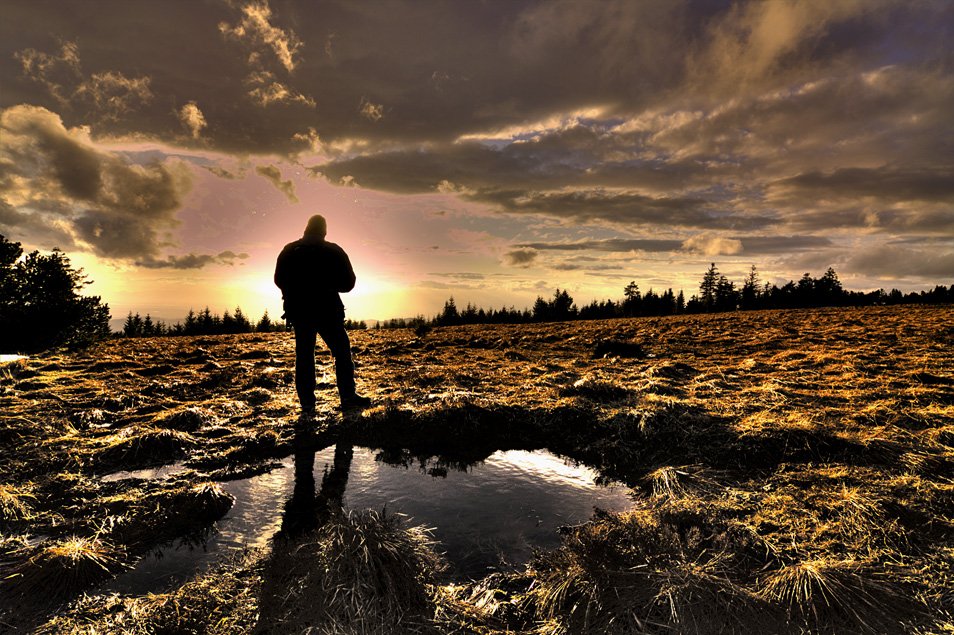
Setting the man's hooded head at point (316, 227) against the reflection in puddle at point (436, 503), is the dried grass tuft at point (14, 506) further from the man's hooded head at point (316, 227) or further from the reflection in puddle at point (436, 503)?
the man's hooded head at point (316, 227)

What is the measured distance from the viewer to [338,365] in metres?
6.62

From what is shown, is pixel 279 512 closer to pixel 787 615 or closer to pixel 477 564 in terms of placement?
pixel 477 564

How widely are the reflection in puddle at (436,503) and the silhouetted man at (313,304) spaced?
178cm

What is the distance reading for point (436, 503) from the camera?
364 cm

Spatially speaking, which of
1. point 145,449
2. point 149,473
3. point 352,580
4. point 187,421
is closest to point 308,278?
point 187,421

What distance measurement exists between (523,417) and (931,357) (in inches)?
393

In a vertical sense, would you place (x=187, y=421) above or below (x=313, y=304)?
Result: below

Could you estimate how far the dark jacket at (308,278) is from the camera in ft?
21.0

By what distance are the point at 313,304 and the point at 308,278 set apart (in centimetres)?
41

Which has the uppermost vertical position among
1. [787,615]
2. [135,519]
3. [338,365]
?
[338,365]

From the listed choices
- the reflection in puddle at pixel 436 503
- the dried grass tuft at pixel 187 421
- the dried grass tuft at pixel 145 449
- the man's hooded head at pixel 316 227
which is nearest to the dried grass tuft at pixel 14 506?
the dried grass tuft at pixel 145 449

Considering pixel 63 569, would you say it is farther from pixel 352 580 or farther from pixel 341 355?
pixel 341 355

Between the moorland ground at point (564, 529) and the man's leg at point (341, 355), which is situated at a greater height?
the man's leg at point (341, 355)

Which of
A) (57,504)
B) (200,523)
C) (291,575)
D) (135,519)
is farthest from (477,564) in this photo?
(57,504)
